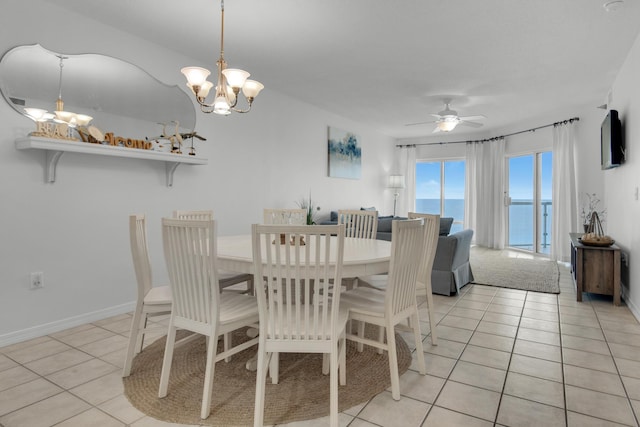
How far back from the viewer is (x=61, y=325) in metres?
2.79

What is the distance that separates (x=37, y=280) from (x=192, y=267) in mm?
1721

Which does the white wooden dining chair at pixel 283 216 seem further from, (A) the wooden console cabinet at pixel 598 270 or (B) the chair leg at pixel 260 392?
(A) the wooden console cabinet at pixel 598 270

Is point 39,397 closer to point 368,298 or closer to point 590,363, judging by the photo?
point 368,298

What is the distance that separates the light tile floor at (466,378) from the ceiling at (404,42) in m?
2.42

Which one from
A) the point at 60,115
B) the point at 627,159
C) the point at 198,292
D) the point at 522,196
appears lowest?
the point at 198,292

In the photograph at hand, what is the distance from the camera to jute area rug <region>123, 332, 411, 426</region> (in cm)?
173

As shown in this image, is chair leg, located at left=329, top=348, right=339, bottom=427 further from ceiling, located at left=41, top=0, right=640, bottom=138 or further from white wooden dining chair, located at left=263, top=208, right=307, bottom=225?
ceiling, located at left=41, top=0, right=640, bottom=138

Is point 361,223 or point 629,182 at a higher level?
point 629,182

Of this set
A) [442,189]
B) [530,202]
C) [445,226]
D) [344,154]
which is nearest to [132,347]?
[445,226]

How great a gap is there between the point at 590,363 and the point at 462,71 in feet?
9.98

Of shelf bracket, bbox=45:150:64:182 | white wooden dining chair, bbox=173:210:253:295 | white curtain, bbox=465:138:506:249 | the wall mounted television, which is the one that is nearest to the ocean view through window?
white curtain, bbox=465:138:506:249

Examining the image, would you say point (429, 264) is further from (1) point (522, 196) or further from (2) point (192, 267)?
(1) point (522, 196)

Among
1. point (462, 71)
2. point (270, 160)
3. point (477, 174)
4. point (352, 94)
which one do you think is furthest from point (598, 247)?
point (477, 174)

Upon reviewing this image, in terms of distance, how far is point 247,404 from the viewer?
5.95 ft
